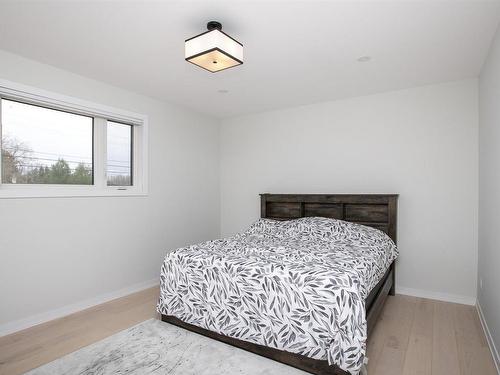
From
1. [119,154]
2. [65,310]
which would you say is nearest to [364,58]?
[119,154]

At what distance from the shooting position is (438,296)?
10.9 feet

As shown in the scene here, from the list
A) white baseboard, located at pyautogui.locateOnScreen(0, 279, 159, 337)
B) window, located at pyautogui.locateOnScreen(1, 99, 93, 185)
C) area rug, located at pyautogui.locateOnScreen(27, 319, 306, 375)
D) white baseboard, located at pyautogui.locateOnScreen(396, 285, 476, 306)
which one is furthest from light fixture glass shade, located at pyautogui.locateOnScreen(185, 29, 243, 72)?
white baseboard, located at pyautogui.locateOnScreen(396, 285, 476, 306)

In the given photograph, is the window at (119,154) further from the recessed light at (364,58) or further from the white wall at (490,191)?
the white wall at (490,191)

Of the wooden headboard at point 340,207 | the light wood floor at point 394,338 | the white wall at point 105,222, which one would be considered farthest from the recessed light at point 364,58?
the white wall at point 105,222

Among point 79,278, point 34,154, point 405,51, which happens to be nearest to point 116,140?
point 34,154

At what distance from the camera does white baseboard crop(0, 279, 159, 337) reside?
2578 millimetres

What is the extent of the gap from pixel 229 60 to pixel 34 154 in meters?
2.12

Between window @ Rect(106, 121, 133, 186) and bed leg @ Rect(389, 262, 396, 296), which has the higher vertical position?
window @ Rect(106, 121, 133, 186)

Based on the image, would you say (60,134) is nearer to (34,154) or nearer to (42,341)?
(34,154)

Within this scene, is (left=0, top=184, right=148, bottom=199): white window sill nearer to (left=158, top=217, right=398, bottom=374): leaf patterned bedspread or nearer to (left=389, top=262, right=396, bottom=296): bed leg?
(left=158, top=217, right=398, bottom=374): leaf patterned bedspread

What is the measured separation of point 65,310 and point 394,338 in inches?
117

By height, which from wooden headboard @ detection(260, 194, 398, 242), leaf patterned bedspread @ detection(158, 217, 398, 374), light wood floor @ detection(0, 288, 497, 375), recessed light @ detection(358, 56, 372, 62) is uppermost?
recessed light @ detection(358, 56, 372, 62)

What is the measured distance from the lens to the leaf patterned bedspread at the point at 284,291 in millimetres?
1864

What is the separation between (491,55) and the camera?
7.98 ft
